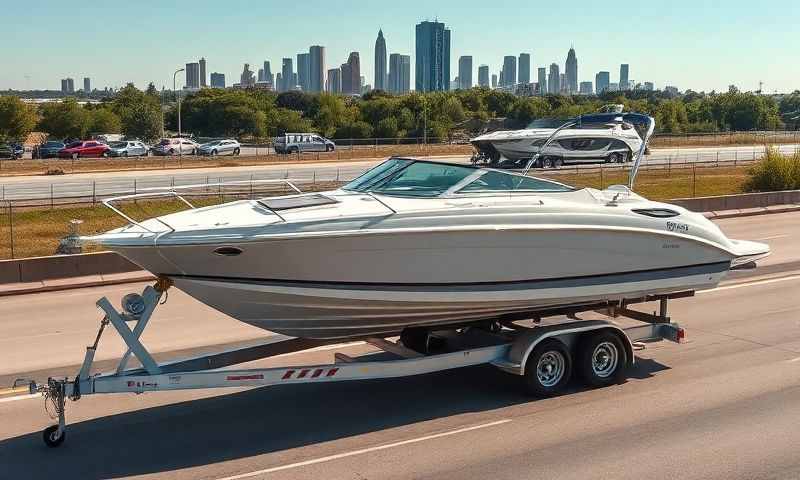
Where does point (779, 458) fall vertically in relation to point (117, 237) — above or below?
below

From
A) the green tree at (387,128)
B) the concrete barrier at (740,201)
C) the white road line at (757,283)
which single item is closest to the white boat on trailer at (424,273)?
the white road line at (757,283)

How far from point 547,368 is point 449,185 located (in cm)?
220

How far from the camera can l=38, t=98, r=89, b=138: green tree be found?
253ft

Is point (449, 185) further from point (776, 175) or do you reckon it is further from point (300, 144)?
point (300, 144)

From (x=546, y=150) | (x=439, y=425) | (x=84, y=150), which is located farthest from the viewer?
(x=84, y=150)

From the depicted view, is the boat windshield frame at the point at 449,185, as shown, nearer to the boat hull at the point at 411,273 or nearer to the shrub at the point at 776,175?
the boat hull at the point at 411,273

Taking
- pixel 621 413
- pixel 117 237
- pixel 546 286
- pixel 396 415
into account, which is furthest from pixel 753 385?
pixel 117 237

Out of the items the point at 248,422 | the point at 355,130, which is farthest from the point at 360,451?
the point at 355,130

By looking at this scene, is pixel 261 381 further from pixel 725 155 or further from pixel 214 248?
pixel 725 155

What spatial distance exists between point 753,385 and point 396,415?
157 inches

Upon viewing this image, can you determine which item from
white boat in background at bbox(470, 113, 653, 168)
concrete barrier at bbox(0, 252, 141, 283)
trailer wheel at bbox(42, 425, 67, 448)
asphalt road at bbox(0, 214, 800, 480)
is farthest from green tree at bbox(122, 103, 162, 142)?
trailer wheel at bbox(42, 425, 67, 448)

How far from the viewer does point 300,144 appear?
198 ft

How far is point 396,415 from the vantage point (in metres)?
9.40

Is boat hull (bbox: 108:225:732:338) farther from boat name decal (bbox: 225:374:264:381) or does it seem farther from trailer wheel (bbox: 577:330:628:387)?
boat name decal (bbox: 225:374:264:381)
